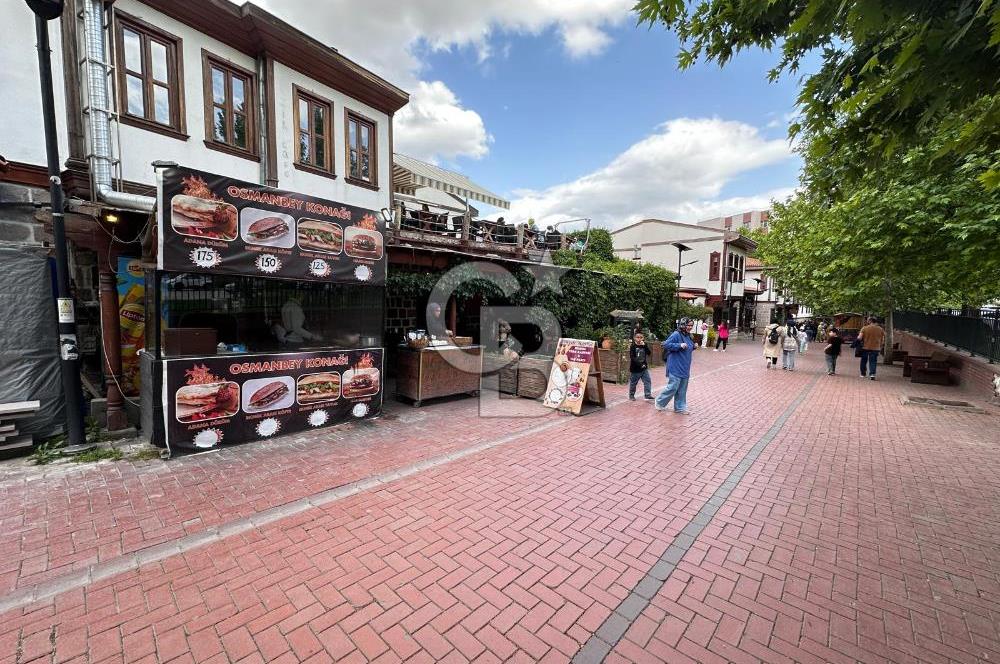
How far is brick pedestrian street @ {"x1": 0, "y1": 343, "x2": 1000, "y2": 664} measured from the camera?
8.17ft

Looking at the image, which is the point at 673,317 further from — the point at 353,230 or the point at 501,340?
the point at 353,230

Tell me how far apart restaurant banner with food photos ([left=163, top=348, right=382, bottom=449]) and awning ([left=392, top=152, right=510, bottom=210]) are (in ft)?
21.2

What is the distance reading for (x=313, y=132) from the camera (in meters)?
9.70

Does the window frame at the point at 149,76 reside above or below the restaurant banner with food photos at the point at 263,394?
above

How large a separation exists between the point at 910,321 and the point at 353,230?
26.8 metres

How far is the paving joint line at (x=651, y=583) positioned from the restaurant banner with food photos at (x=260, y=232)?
5417 millimetres

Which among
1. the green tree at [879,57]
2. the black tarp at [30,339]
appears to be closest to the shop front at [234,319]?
the black tarp at [30,339]

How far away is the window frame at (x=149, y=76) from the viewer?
693 centimetres

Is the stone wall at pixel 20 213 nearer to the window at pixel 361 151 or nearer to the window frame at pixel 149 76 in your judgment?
the window frame at pixel 149 76

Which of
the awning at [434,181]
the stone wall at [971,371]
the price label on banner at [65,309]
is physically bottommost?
the stone wall at [971,371]

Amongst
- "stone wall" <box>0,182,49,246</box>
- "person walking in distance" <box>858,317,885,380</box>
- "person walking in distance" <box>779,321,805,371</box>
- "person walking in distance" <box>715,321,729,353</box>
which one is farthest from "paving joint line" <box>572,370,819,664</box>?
"person walking in distance" <box>715,321,729,353</box>

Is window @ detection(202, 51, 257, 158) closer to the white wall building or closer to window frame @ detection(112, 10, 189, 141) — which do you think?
window frame @ detection(112, 10, 189, 141)

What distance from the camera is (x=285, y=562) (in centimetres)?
317

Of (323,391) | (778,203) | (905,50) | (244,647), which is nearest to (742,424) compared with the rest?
(905,50)
